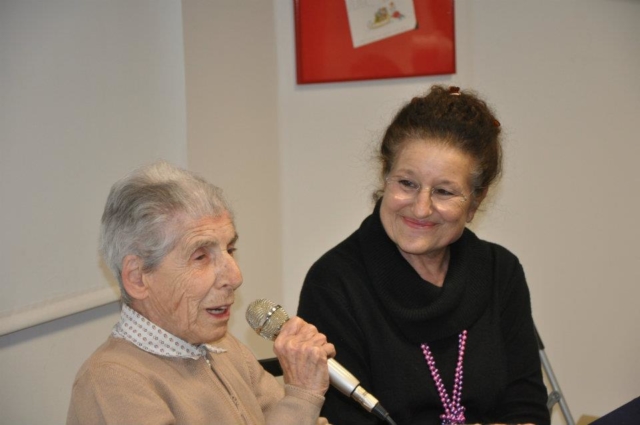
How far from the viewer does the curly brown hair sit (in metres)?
2.12

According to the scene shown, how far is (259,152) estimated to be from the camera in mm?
3275

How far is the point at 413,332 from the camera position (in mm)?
2037

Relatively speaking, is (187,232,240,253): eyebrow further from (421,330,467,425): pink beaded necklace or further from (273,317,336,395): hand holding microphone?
(421,330,467,425): pink beaded necklace

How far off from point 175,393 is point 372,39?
87.7 inches

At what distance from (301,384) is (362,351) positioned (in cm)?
38

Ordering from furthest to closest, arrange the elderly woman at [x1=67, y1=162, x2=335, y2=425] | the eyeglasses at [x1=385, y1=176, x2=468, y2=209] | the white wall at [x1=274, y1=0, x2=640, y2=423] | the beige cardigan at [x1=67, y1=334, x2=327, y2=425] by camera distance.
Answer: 1. the white wall at [x1=274, y1=0, x2=640, y2=423]
2. the eyeglasses at [x1=385, y1=176, x2=468, y2=209]
3. the elderly woman at [x1=67, y1=162, x2=335, y2=425]
4. the beige cardigan at [x1=67, y1=334, x2=327, y2=425]

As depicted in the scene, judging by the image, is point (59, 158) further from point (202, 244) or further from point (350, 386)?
point (350, 386)

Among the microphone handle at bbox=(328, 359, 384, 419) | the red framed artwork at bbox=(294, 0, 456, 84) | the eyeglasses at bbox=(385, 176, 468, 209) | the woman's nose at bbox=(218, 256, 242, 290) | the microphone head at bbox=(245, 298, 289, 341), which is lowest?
the microphone handle at bbox=(328, 359, 384, 419)

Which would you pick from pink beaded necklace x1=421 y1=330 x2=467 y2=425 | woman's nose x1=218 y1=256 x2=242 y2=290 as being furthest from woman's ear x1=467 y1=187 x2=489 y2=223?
woman's nose x1=218 y1=256 x2=242 y2=290

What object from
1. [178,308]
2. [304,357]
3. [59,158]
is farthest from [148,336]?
[59,158]

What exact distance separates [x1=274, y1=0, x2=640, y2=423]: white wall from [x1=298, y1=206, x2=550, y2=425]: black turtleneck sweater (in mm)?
1305

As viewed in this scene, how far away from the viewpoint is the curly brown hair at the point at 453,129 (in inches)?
83.4

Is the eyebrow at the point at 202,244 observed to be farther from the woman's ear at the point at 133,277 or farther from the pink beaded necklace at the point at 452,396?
the pink beaded necklace at the point at 452,396

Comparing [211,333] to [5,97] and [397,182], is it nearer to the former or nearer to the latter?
[397,182]
